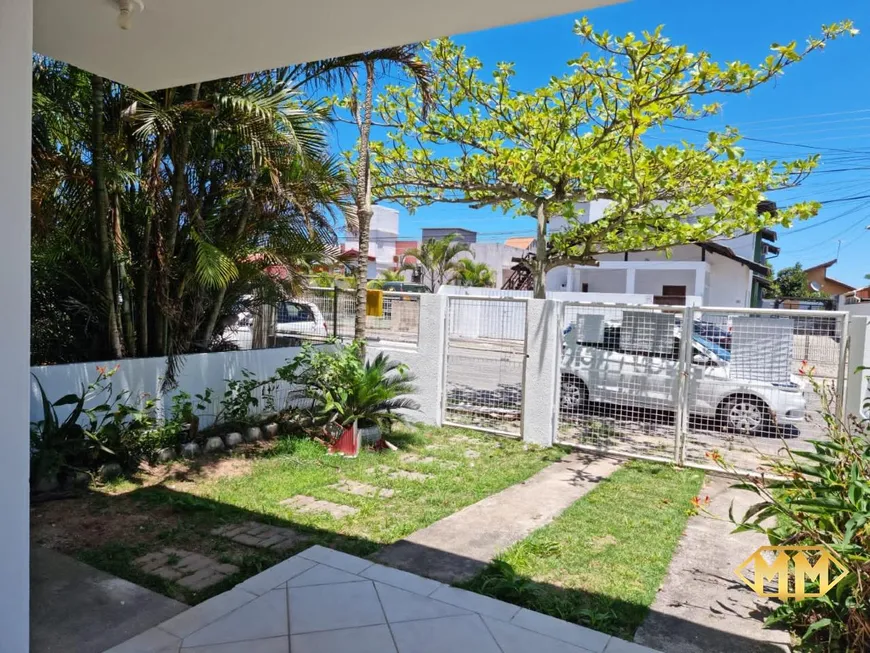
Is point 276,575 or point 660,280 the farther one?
point 660,280

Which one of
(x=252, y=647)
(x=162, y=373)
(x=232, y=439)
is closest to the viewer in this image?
(x=252, y=647)

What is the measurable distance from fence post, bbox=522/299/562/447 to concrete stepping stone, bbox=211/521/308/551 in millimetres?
3720

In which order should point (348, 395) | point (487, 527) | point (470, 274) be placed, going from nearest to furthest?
point (487, 527), point (348, 395), point (470, 274)

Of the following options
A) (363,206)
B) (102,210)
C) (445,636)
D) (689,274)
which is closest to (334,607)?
(445,636)

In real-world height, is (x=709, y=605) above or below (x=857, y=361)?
below

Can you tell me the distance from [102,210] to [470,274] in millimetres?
23648

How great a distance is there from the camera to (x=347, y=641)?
2.68m

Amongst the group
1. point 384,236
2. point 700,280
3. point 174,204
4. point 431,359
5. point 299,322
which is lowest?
point 431,359

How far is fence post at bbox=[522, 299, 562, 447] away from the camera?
6.84m

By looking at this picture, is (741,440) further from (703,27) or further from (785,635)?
(703,27)

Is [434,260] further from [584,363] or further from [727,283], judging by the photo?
[584,363]

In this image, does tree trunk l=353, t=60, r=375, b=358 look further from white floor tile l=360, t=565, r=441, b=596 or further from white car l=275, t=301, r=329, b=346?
white floor tile l=360, t=565, r=441, b=596

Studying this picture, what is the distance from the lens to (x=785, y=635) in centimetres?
303

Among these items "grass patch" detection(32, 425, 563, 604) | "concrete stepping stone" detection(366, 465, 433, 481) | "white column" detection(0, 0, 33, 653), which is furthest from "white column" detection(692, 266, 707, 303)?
"white column" detection(0, 0, 33, 653)
